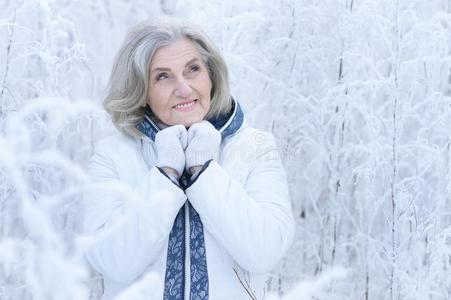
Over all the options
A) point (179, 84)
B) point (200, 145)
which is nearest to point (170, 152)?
point (200, 145)

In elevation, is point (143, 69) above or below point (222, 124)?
above

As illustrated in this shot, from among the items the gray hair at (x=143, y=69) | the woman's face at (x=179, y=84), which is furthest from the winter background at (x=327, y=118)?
the woman's face at (x=179, y=84)

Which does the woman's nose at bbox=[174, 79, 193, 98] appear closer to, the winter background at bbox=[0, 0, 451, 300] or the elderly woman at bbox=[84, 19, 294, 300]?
the elderly woman at bbox=[84, 19, 294, 300]

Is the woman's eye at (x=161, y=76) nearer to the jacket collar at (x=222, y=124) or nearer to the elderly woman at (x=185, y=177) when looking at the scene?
the elderly woman at (x=185, y=177)

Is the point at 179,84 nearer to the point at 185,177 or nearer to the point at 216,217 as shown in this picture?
the point at 185,177

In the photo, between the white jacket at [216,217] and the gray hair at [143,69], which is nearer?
the white jacket at [216,217]

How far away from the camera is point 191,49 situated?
1.76 metres

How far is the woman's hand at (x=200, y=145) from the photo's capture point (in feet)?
5.41

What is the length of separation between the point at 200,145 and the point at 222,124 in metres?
0.17

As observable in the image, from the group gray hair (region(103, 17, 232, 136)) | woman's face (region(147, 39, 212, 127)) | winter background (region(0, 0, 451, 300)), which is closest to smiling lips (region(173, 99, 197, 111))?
woman's face (region(147, 39, 212, 127))

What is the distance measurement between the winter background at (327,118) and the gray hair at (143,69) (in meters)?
0.19

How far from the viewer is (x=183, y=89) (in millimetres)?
1689

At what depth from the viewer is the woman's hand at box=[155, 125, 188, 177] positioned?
5.38ft

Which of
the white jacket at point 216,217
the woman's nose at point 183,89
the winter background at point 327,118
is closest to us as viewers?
the white jacket at point 216,217
